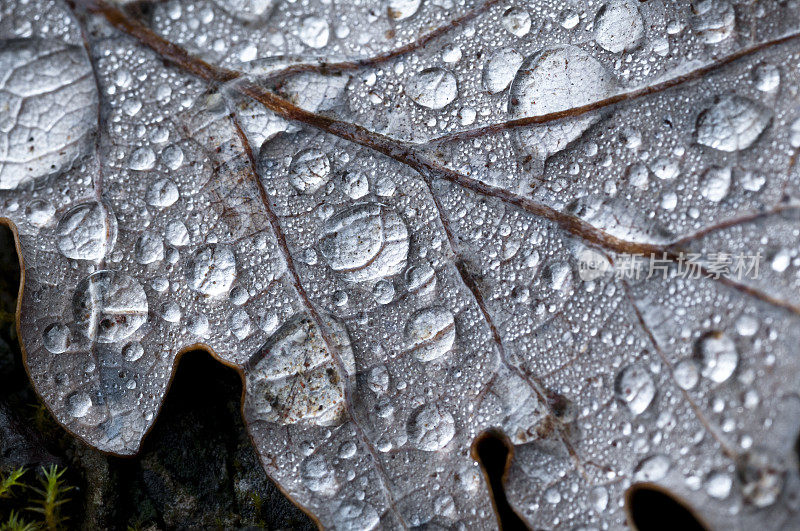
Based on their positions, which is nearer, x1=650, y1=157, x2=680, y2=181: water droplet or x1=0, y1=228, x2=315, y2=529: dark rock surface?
x1=650, y1=157, x2=680, y2=181: water droplet

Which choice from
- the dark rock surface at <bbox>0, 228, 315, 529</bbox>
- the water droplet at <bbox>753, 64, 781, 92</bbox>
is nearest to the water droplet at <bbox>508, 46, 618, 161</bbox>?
the water droplet at <bbox>753, 64, 781, 92</bbox>

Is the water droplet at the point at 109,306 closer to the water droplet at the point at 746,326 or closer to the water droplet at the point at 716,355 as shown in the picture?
the water droplet at the point at 716,355

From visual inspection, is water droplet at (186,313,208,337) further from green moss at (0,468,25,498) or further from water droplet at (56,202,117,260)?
green moss at (0,468,25,498)

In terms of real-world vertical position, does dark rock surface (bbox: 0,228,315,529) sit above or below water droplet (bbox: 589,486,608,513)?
above

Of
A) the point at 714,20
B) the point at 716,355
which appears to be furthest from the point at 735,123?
the point at 716,355

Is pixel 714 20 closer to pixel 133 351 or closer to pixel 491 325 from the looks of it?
pixel 491 325

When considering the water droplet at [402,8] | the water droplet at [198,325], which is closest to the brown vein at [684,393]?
the water droplet at [402,8]

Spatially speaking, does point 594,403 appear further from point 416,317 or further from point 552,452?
point 416,317

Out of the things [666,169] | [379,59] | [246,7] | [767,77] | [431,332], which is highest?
[246,7]
